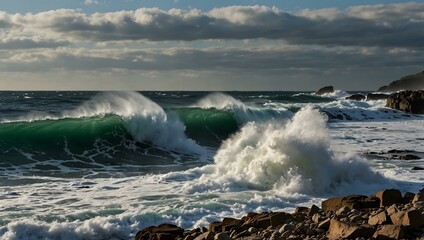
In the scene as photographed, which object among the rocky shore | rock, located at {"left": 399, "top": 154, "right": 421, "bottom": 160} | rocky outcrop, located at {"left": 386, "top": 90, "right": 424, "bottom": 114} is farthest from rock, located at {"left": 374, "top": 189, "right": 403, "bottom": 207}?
rocky outcrop, located at {"left": 386, "top": 90, "right": 424, "bottom": 114}

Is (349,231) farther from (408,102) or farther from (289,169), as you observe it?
(408,102)

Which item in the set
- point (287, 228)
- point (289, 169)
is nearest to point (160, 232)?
point (287, 228)

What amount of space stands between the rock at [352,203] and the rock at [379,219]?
1.63m

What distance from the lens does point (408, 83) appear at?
405 ft

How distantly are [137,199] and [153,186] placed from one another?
1.56 metres

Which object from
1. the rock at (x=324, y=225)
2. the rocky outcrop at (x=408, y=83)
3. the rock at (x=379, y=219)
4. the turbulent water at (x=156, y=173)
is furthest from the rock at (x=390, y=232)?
the rocky outcrop at (x=408, y=83)

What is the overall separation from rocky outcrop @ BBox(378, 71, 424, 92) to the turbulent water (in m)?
100

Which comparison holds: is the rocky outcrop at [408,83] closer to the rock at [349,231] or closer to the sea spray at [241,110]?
the sea spray at [241,110]

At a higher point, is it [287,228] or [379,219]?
[379,219]

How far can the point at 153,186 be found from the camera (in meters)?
12.8

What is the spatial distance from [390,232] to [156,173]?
9.77 metres

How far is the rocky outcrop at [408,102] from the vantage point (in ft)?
151

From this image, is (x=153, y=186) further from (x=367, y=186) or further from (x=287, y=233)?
(x=287, y=233)

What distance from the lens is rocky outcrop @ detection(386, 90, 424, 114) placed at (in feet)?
151
